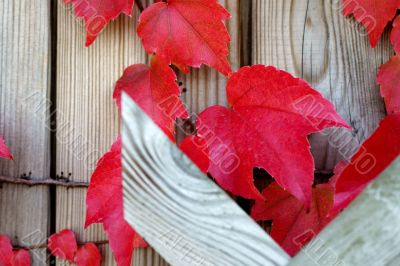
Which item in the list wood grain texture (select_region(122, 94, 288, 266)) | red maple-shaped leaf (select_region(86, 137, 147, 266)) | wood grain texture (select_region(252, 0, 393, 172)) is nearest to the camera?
wood grain texture (select_region(122, 94, 288, 266))

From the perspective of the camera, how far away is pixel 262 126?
79 cm

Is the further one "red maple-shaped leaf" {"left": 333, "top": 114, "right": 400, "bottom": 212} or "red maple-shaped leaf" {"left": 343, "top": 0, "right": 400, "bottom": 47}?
"red maple-shaped leaf" {"left": 343, "top": 0, "right": 400, "bottom": 47}

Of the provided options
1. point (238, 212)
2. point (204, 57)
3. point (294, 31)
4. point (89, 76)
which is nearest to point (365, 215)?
point (238, 212)

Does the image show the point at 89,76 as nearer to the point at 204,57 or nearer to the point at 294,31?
the point at 204,57

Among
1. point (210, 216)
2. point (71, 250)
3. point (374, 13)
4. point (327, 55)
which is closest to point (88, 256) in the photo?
point (71, 250)

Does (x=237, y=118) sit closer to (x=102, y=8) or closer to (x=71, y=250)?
(x=102, y=8)

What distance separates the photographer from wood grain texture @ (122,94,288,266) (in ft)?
1.54

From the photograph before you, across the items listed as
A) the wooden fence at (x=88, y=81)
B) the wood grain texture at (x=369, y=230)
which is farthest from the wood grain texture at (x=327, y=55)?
the wood grain texture at (x=369, y=230)

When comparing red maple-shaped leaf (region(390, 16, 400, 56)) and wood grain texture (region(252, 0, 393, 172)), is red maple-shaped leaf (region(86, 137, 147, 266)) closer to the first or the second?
wood grain texture (region(252, 0, 393, 172))

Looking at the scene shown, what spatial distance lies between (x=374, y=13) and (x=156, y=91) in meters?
0.44

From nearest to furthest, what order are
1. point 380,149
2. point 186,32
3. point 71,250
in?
1. point 380,149
2. point 186,32
3. point 71,250

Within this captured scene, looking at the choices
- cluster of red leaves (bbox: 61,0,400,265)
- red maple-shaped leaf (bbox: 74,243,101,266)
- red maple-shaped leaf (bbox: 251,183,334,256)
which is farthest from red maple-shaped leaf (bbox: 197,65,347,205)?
red maple-shaped leaf (bbox: 74,243,101,266)

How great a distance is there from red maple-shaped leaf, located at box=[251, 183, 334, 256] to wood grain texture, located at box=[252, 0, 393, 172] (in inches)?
3.8

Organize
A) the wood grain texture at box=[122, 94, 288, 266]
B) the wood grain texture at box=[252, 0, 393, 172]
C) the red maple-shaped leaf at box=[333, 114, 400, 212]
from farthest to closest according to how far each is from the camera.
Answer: the wood grain texture at box=[252, 0, 393, 172]
the red maple-shaped leaf at box=[333, 114, 400, 212]
the wood grain texture at box=[122, 94, 288, 266]
